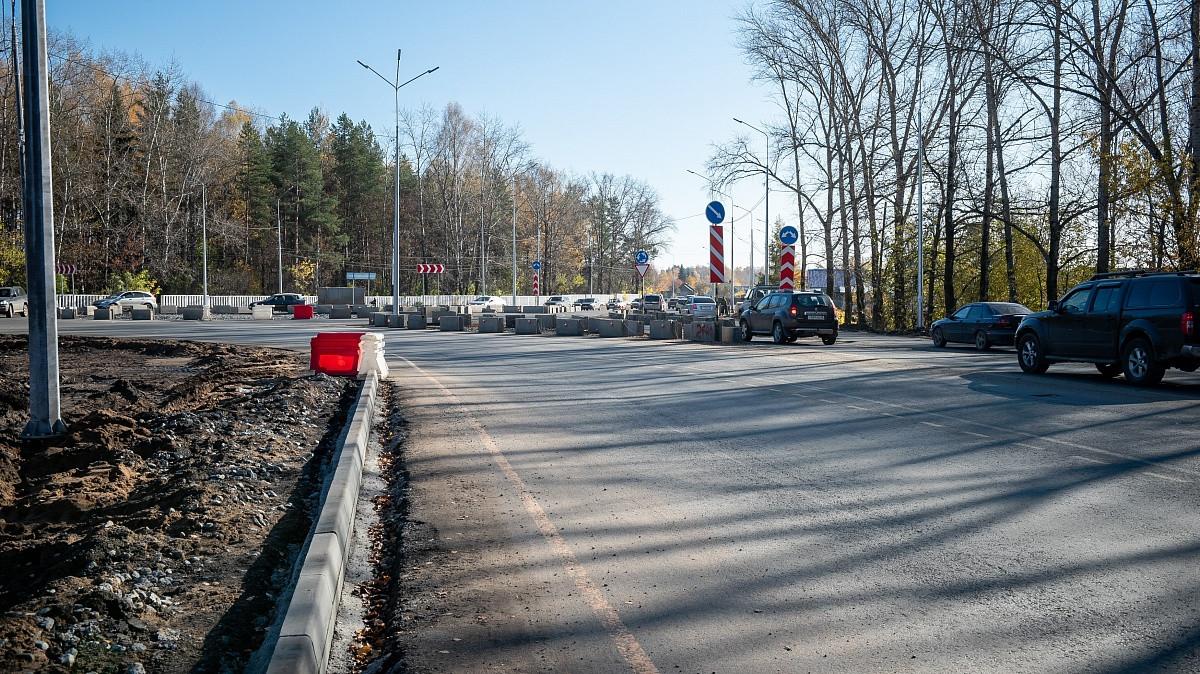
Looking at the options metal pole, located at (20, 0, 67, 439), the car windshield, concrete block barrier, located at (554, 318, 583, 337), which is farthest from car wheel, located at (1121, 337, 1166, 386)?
concrete block barrier, located at (554, 318, 583, 337)

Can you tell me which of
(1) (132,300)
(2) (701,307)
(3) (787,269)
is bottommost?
(2) (701,307)

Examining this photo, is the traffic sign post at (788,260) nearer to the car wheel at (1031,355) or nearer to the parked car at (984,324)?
the parked car at (984,324)

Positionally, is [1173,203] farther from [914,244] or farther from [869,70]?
[869,70]

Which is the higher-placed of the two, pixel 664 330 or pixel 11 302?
pixel 11 302

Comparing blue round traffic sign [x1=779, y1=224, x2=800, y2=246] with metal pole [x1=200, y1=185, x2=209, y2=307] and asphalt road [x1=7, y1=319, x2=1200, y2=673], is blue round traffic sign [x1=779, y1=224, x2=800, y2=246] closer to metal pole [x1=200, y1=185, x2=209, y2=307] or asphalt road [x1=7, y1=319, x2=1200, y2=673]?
asphalt road [x1=7, y1=319, x2=1200, y2=673]

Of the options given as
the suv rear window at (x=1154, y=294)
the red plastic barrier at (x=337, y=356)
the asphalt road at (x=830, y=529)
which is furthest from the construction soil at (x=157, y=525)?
the suv rear window at (x=1154, y=294)

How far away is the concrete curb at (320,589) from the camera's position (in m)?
3.61

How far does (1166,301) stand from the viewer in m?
13.9

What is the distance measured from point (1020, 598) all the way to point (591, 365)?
1491cm

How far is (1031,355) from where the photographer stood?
657 inches

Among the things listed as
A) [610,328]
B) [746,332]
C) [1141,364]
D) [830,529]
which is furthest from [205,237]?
[830,529]

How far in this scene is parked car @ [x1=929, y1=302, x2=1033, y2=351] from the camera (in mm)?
24891

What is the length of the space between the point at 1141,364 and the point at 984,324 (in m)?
11.3

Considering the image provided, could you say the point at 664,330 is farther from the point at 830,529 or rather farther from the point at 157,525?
the point at 157,525
